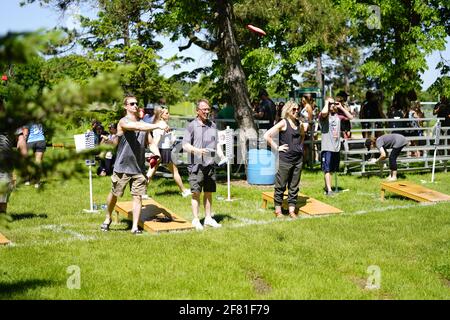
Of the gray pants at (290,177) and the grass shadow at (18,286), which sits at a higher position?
the gray pants at (290,177)

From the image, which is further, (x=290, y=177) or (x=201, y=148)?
(x=290, y=177)

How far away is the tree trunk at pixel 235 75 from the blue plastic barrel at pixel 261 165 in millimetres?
966

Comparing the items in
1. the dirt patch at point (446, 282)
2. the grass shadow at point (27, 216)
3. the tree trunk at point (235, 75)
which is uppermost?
the tree trunk at point (235, 75)

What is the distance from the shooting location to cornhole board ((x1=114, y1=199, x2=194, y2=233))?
8633mm

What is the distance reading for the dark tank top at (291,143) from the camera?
977 cm

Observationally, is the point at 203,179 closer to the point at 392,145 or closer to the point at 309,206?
the point at 309,206

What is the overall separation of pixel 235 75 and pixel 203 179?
6206 millimetres

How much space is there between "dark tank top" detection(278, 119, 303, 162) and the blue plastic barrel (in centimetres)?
347

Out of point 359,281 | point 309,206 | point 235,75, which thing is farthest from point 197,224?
point 235,75

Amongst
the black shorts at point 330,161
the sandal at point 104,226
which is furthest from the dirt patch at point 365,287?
the black shorts at point 330,161

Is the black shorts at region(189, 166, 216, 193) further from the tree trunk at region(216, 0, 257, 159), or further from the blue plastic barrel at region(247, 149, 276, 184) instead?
the tree trunk at region(216, 0, 257, 159)

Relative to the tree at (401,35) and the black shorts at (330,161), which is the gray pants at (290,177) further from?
the tree at (401,35)

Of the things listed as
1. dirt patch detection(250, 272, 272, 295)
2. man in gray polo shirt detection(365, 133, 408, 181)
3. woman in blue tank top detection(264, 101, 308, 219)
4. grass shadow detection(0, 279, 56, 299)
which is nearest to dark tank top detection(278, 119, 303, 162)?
woman in blue tank top detection(264, 101, 308, 219)

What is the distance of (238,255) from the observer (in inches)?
283
